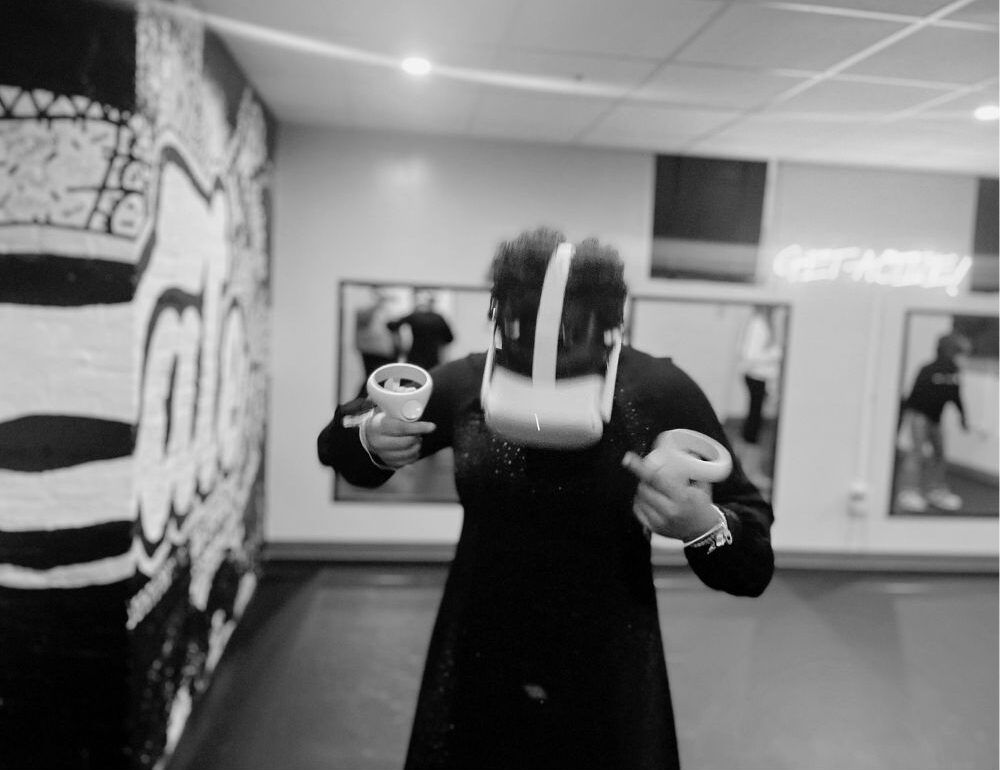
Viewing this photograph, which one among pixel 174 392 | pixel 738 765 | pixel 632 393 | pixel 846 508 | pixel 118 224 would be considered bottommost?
pixel 738 765

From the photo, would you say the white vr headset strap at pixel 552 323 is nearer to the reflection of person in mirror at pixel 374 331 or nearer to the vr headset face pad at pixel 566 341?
the vr headset face pad at pixel 566 341

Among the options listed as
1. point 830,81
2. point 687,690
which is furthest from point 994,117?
point 687,690

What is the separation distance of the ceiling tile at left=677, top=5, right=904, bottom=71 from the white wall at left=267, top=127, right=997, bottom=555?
1563 millimetres

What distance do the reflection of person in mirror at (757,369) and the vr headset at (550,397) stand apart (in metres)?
3.77

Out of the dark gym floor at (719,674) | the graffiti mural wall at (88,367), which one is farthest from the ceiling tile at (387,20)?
the dark gym floor at (719,674)

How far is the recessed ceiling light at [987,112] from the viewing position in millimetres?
3086

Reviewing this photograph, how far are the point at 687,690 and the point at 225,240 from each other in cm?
244

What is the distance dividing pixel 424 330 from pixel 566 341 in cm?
328

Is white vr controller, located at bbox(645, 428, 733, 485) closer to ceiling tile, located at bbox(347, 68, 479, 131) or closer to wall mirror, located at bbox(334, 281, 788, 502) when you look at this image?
ceiling tile, located at bbox(347, 68, 479, 131)

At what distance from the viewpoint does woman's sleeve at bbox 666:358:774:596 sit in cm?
94

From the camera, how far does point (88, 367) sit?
5.96 feet

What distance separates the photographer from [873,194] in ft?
14.3

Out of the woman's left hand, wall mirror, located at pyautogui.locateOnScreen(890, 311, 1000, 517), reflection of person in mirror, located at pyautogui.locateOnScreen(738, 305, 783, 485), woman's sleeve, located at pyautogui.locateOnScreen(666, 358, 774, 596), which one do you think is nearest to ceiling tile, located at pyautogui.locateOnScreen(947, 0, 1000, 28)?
woman's sleeve, located at pyautogui.locateOnScreen(666, 358, 774, 596)

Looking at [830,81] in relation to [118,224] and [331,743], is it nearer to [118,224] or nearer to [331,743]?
[118,224]
